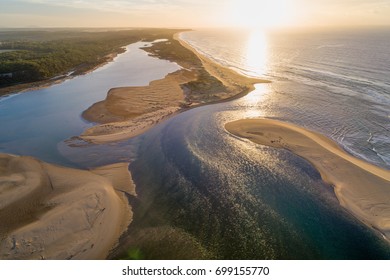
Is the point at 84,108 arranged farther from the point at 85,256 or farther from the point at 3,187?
the point at 85,256

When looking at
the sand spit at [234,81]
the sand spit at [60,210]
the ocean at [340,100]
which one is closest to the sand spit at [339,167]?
the ocean at [340,100]

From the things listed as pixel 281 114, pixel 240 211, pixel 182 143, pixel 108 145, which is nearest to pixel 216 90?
pixel 281 114

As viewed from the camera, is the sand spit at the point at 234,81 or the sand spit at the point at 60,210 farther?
the sand spit at the point at 234,81

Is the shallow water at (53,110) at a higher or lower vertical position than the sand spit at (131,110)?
lower

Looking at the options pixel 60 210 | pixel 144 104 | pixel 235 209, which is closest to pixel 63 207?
pixel 60 210

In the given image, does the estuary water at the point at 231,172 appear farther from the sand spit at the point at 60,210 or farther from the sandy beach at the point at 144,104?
the sandy beach at the point at 144,104

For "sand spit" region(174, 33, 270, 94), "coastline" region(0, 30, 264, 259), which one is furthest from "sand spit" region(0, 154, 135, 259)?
"sand spit" region(174, 33, 270, 94)

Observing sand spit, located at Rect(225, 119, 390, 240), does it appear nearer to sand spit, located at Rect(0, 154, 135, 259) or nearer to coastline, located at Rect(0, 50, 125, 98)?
sand spit, located at Rect(0, 154, 135, 259)
